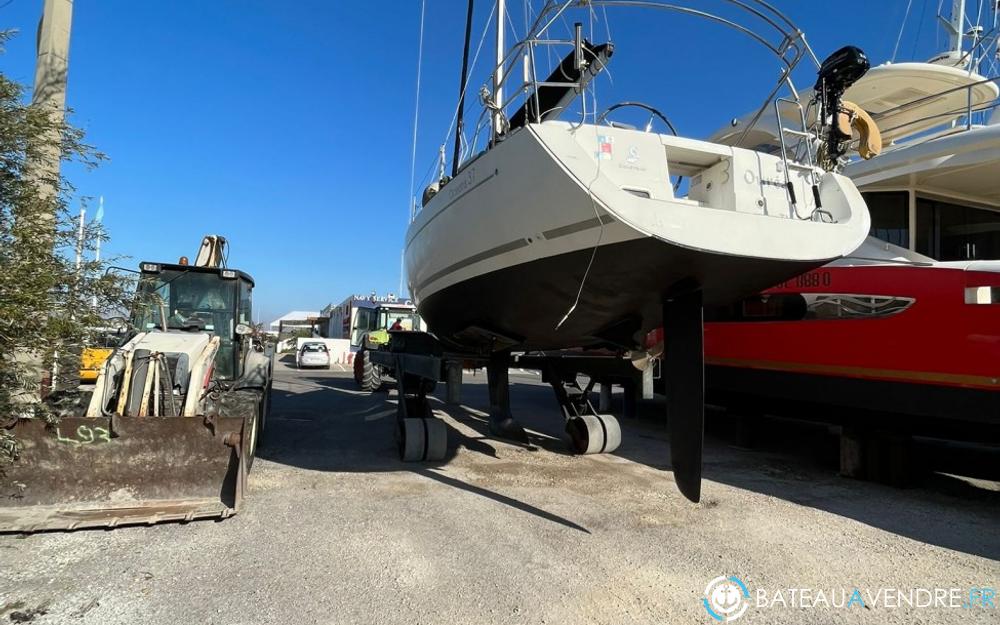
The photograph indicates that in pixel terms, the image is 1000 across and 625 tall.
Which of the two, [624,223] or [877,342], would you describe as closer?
[624,223]

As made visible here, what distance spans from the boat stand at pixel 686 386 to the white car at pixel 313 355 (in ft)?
69.2

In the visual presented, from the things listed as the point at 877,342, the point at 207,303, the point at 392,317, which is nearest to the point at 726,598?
the point at 877,342

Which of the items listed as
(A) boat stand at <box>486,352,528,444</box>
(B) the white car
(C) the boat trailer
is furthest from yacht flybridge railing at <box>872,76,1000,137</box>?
(B) the white car

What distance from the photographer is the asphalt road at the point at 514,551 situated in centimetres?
276

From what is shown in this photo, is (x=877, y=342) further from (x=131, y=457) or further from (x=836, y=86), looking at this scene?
(x=131, y=457)

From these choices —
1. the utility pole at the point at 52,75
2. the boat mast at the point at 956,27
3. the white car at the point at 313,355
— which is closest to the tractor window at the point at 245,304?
the utility pole at the point at 52,75

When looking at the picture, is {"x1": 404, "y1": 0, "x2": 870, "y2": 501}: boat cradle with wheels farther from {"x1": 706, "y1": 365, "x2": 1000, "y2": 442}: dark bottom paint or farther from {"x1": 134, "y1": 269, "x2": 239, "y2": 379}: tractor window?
{"x1": 134, "y1": 269, "x2": 239, "y2": 379}: tractor window

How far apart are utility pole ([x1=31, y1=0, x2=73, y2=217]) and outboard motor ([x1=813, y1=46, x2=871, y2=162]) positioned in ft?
17.6

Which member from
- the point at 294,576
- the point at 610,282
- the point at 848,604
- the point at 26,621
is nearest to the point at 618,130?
the point at 610,282

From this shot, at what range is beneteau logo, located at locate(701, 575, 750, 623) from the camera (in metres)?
2.79

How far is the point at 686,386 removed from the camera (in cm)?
393

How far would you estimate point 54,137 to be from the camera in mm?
3689

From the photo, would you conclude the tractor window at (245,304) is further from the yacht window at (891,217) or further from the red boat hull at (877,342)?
the yacht window at (891,217)

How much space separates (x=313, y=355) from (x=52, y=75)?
64.9 feet
